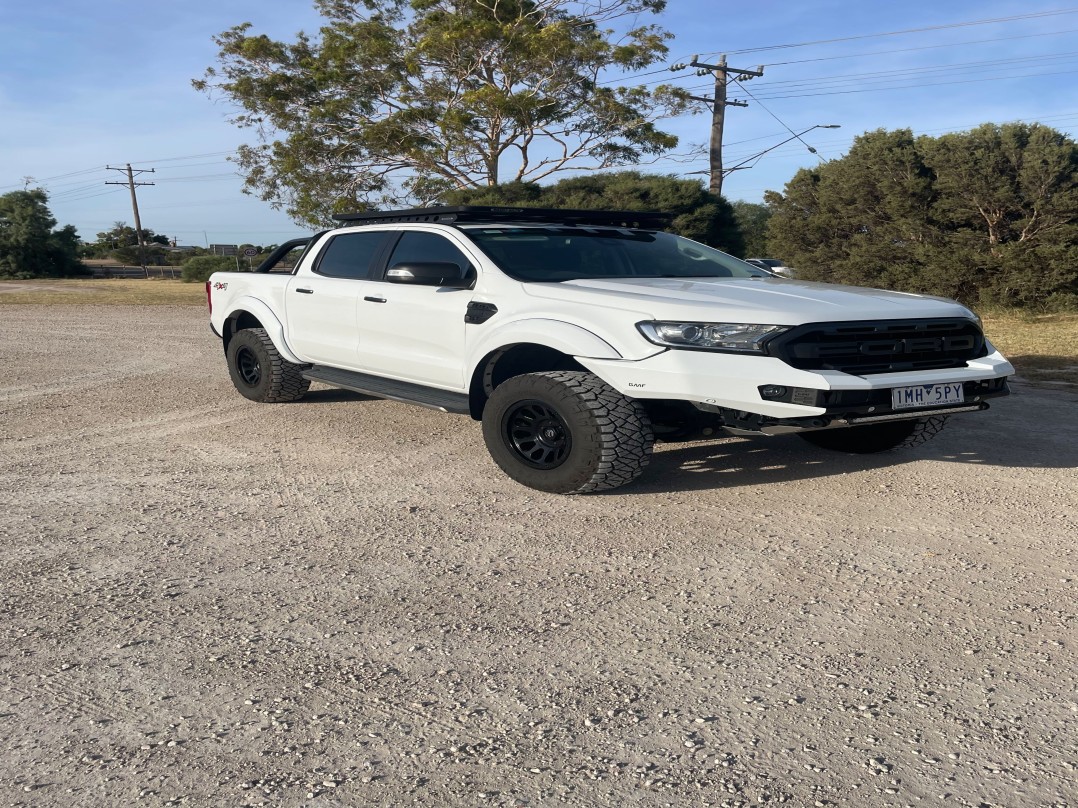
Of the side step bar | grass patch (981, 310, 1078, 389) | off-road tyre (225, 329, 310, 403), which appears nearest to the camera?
Answer: the side step bar

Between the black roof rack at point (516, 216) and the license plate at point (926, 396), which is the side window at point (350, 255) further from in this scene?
the license plate at point (926, 396)

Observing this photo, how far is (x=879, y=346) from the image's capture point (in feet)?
16.1

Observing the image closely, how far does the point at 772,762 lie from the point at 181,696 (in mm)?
1714

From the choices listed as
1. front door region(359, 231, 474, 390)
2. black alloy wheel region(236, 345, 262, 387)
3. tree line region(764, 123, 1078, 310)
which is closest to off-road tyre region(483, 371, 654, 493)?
front door region(359, 231, 474, 390)

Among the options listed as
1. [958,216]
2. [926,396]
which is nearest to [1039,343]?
[958,216]

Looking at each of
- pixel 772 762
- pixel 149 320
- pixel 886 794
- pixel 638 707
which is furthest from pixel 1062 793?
pixel 149 320

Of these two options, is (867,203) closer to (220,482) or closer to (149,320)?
(149,320)

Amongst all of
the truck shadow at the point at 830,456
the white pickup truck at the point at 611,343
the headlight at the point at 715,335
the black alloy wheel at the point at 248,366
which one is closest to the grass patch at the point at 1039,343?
the truck shadow at the point at 830,456

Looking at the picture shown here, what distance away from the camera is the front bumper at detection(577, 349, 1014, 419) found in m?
4.62

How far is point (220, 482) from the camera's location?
5.46 meters

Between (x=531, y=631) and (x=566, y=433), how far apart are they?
73.1 inches

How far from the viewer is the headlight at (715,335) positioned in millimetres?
4695

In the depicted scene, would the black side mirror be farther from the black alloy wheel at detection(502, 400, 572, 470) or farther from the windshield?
the black alloy wheel at detection(502, 400, 572, 470)

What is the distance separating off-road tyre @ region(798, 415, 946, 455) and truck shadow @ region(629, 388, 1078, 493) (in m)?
0.07
